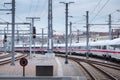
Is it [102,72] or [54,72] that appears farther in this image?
[102,72]

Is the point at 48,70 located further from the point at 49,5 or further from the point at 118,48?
the point at 49,5

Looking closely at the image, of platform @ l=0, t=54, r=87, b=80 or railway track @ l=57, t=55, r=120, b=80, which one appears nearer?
platform @ l=0, t=54, r=87, b=80

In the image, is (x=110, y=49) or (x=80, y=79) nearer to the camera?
(x=80, y=79)

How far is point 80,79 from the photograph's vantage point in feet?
82.5

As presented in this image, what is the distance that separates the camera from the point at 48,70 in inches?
969

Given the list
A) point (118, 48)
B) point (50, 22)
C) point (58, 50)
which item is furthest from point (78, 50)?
point (118, 48)

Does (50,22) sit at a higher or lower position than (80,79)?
higher

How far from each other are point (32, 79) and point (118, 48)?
26261 mm

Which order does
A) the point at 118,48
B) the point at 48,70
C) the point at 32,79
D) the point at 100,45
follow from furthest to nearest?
1. the point at 100,45
2. the point at 118,48
3. the point at 48,70
4. the point at 32,79

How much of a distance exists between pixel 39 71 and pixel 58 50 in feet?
296

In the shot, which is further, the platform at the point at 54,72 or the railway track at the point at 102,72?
the railway track at the point at 102,72

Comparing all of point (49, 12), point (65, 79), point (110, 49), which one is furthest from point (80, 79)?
point (49, 12)

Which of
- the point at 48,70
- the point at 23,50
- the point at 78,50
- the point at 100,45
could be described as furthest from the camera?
the point at 23,50

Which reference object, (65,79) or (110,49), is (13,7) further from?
(65,79)
